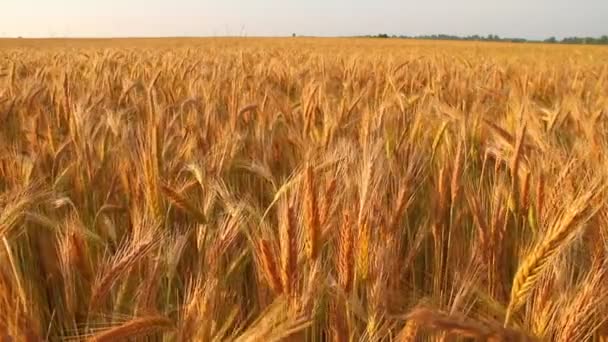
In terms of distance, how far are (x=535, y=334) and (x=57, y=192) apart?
3.77 ft

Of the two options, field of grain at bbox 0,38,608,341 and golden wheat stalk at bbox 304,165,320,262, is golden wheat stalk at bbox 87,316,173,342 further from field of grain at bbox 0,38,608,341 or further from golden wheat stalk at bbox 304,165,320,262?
golden wheat stalk at bbox 304,165,320,262

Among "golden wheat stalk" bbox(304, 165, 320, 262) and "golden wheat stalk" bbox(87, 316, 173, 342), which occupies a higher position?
"golden wheat stalk" bbox(304, 165, 320, 262)

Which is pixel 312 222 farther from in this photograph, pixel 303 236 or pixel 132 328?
pixel 132 328

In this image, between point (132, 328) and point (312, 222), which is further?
point (312, 222)

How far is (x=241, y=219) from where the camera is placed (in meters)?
1.00

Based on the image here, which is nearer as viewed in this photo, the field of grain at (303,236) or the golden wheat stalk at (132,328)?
the golden wheat stalk at (132,328)

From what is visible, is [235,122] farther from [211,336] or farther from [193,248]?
[211,336]

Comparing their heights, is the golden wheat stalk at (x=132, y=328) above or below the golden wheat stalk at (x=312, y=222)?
below

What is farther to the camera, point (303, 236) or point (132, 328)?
point (303, 236)

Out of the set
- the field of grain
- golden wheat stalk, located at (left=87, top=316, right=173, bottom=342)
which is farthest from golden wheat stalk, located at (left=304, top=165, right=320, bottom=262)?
golden wheat stalk, located at (left=87, top=316, right=173, bottom=342)

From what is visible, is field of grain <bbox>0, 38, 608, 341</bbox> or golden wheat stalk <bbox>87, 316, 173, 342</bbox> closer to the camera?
golden wheat stalk <bbox>87, 316, 173, 342</bbox>

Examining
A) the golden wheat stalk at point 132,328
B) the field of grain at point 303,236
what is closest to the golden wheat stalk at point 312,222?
the field of grain at point 303,236

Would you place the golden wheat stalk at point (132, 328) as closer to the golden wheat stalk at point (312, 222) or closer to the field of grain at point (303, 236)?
the field of grain at point (303, 236)

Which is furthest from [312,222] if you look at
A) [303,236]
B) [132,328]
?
[132,328]
